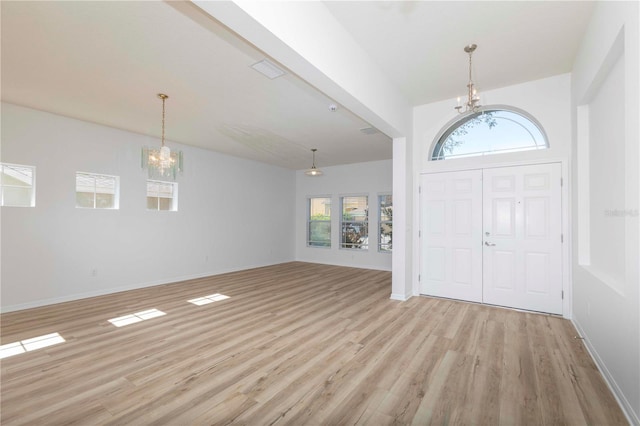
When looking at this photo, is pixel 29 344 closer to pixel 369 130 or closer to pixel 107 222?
pixel 107 222

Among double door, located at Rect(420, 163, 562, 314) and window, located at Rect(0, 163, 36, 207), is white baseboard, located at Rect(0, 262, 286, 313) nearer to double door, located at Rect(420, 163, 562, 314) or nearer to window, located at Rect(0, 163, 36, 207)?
window, located at Rect(0, 163, 36, 207)

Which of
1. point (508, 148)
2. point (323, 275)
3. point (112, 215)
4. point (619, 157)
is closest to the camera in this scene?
point (619, 157)

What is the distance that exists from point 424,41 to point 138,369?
14.2ft

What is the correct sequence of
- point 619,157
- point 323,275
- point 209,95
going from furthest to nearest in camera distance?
point 323,275, point 209,95, point 619,157

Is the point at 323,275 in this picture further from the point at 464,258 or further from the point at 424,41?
the point at 424,41

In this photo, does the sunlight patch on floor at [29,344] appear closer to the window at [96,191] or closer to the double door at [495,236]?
the window at [96,191]

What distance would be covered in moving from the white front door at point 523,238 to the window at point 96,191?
21.8 ft

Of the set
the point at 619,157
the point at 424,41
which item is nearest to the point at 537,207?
the point at 619,157

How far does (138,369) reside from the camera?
8.11 ft

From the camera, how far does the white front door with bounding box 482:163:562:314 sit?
3838mm

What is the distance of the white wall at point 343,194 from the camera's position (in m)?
7.98

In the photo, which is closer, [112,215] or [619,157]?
[619,157]

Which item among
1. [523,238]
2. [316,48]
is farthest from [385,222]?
[316,48]

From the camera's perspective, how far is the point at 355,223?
28.1ft
